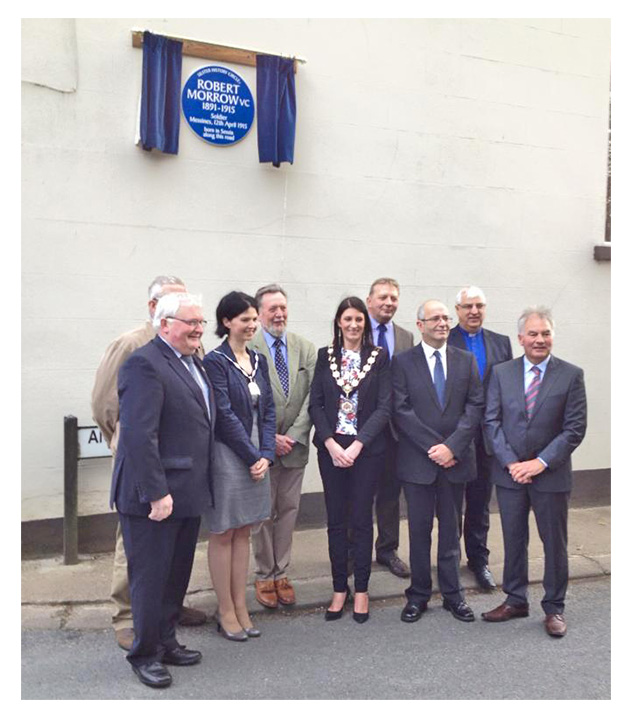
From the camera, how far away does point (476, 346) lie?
5070mm

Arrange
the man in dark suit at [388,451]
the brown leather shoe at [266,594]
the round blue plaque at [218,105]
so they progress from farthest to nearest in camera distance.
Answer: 1. the round blue plaque at [218,105]
2. the man in dark suit at [388,451]
3. the brown leather shoe at [266,594]

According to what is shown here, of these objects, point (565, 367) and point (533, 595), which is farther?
point (533, 595)

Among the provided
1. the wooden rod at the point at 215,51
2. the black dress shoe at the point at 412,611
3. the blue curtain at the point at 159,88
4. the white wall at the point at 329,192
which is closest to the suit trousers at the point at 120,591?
the white wall at the point at 329,192

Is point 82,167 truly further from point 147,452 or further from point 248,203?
point 147,452

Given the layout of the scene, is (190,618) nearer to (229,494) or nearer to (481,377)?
(229,494)

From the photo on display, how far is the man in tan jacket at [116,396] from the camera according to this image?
13.3ft

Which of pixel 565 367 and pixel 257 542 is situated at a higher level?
pixel 565 367

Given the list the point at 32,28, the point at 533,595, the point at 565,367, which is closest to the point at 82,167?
the point at 32,28

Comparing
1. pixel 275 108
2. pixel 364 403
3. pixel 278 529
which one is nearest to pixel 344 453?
pixel 364 403

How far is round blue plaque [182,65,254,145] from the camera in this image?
556 centimetres

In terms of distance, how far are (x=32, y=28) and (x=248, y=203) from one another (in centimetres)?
193

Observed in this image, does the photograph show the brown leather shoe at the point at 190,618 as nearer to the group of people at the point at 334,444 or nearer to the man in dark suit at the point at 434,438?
the group of people at the point at 334,444

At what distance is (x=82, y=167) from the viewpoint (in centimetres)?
532

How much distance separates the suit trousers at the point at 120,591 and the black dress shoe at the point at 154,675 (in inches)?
19.2
